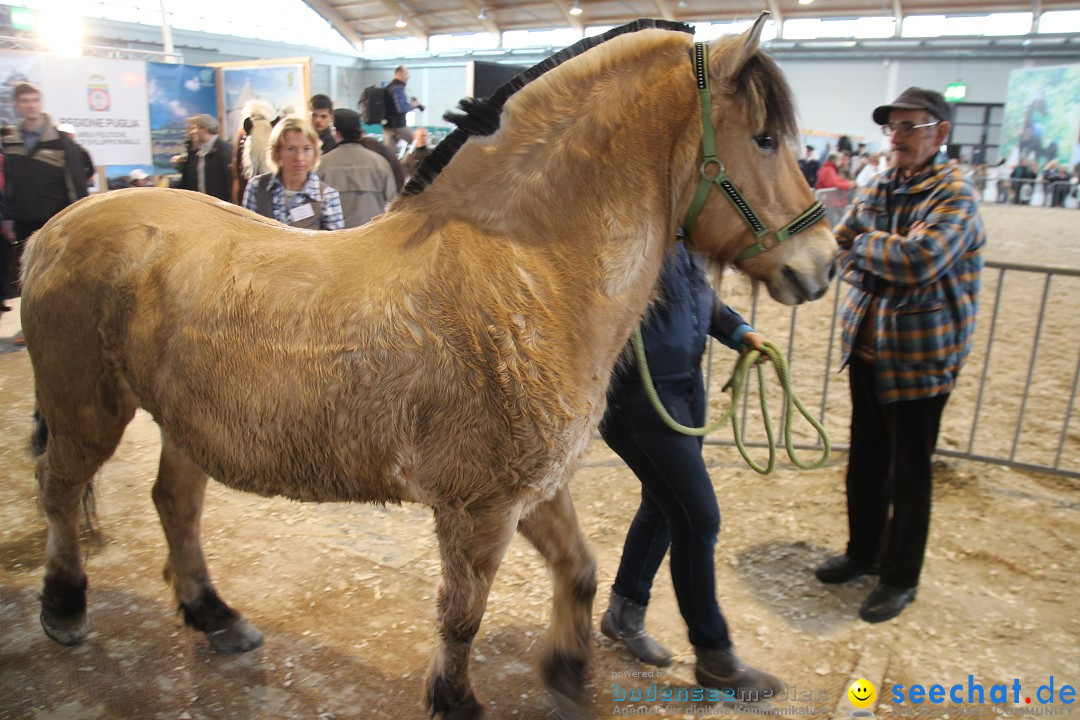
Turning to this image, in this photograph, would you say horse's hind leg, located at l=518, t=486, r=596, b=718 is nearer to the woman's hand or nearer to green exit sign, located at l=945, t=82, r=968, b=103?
the woman's hand

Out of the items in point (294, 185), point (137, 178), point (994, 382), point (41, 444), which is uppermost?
point (294, 185)

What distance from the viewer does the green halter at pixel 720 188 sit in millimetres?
1892

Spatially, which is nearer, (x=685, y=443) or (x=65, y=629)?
(x=685, y=443)

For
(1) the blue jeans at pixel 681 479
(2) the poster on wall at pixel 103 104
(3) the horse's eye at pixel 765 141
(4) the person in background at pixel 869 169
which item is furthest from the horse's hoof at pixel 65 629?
(4) the person in background at pixel 869 169

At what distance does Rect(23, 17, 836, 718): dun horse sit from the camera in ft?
6.29

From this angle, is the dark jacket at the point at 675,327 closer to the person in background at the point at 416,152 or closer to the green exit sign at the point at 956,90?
the person in background at the point at 416,152

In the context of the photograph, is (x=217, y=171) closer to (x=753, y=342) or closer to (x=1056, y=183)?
(x=753, y=342)

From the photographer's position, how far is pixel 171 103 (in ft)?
33.5

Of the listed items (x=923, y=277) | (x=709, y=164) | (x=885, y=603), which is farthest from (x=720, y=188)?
(x=885, y=603)

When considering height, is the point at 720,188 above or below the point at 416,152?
below

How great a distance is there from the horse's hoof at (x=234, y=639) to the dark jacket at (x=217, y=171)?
5.03 meters

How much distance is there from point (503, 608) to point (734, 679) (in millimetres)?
1040

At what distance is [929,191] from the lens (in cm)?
282

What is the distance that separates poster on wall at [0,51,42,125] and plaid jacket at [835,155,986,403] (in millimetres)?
9529
